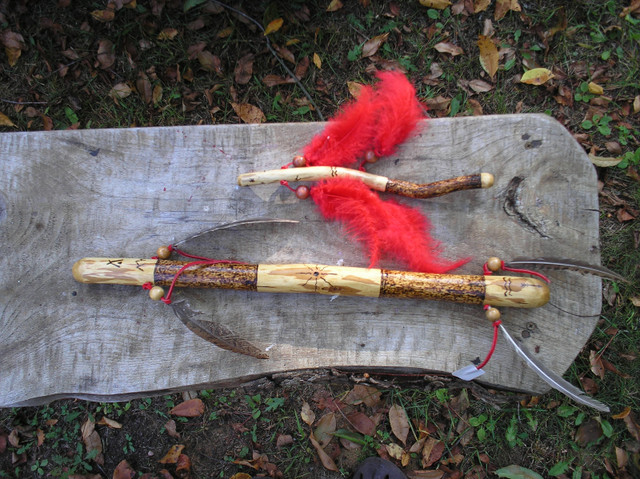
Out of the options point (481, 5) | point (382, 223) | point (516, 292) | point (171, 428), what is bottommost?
point (171, 428)

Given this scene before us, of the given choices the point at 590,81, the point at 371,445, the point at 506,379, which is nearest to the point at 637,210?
the point at 590,81

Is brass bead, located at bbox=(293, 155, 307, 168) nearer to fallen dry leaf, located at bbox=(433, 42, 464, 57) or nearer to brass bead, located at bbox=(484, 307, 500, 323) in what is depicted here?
brass bead, located at bbox=(484, 307, 500, 323)

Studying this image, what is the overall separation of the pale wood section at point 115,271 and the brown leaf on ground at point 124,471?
162 centimetres

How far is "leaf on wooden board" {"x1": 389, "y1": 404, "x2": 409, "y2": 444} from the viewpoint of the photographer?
→ 307cm

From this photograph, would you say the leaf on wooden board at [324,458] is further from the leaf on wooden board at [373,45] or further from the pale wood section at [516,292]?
the leaf on wooden board at [373,45]

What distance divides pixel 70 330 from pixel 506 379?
2539mm

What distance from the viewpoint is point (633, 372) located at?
10.3 ft

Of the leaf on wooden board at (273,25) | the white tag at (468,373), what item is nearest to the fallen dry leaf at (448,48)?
the leaf on wooden board at (273,25)

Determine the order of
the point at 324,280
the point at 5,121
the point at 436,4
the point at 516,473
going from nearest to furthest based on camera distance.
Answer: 1. the point at 324,280
2. the point at 516,473
3. the point at 436,4
4. the point at 5,121

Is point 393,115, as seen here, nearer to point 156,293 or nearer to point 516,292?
point 516,292

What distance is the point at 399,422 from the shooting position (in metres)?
3.09

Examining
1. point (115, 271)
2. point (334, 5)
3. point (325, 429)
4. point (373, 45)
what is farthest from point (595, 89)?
point (115, 271)

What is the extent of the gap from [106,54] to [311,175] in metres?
2.36

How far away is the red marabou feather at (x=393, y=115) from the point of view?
7.91 feet
